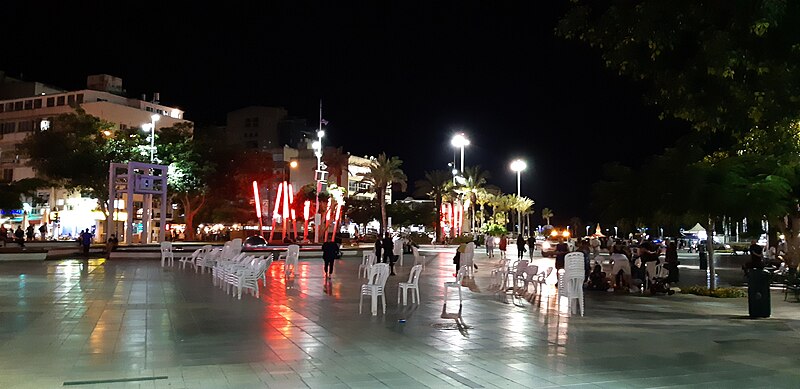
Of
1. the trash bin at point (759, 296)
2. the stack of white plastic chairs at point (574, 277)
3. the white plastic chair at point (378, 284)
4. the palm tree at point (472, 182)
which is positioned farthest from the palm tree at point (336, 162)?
the trash bin at point (759, 296)

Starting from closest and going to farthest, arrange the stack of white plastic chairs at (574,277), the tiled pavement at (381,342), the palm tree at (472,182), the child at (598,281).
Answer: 1. the tiled pavement at (381,342)
2. the stack of white plastic chairs at (574,277)
3. the child at (598,281)
4. the palm tree at (472,182)

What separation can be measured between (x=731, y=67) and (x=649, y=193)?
927 centimetres

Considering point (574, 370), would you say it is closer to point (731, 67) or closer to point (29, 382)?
point (731, 67)

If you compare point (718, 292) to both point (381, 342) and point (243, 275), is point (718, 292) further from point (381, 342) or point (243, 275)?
point (243, 275)

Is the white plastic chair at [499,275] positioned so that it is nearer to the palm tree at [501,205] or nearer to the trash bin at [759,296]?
the trash bin at [759,296]

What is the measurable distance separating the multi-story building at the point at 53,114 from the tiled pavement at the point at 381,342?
186 feet

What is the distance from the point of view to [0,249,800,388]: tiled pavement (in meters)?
7.18

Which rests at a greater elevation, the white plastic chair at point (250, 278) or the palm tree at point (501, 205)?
the palm tree at point (501, 205)

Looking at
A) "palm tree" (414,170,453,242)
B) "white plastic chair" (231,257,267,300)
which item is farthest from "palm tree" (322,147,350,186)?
"white plastic chair" (231,257,267,300)

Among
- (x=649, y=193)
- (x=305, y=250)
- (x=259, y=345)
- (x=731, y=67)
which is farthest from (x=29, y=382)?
(x=305, y=250)

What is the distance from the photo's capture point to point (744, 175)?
54.4 feet

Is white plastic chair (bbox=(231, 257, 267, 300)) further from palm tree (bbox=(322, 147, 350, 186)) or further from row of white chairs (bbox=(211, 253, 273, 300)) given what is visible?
palm tree (bbox=(322, 147, 350, 186))

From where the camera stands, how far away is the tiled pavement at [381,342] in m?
7.18

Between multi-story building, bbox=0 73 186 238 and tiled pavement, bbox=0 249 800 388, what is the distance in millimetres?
56629
